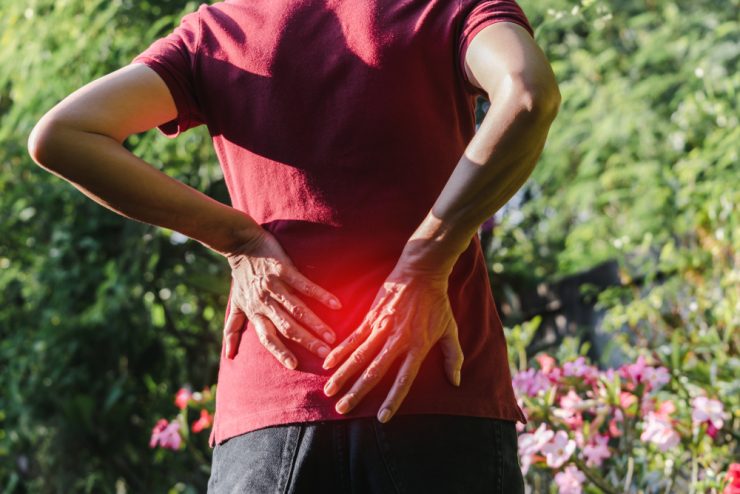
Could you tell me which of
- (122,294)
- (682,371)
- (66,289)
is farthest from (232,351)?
(66,289)

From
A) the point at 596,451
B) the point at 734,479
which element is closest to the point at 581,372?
the point at 596,451

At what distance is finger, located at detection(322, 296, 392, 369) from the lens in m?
1.30

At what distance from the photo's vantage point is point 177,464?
3.73m

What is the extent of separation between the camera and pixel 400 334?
1.30 metres

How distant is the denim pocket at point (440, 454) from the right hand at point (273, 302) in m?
0.15

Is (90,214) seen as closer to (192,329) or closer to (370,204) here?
(192,329)

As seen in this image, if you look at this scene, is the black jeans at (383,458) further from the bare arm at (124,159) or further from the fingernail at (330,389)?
the bare arm at (124,159)

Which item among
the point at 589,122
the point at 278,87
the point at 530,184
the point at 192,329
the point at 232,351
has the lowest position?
the point at 530,184

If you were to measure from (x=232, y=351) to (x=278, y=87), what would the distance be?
37 centimetres

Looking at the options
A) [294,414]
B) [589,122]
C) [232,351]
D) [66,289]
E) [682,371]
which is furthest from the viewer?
[589,122]

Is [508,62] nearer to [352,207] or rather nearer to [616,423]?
[352,207]

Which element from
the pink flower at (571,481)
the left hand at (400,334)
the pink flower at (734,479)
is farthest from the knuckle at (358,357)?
the pink flower at (571,481)

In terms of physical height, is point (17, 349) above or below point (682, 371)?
below

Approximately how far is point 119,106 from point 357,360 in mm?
471
